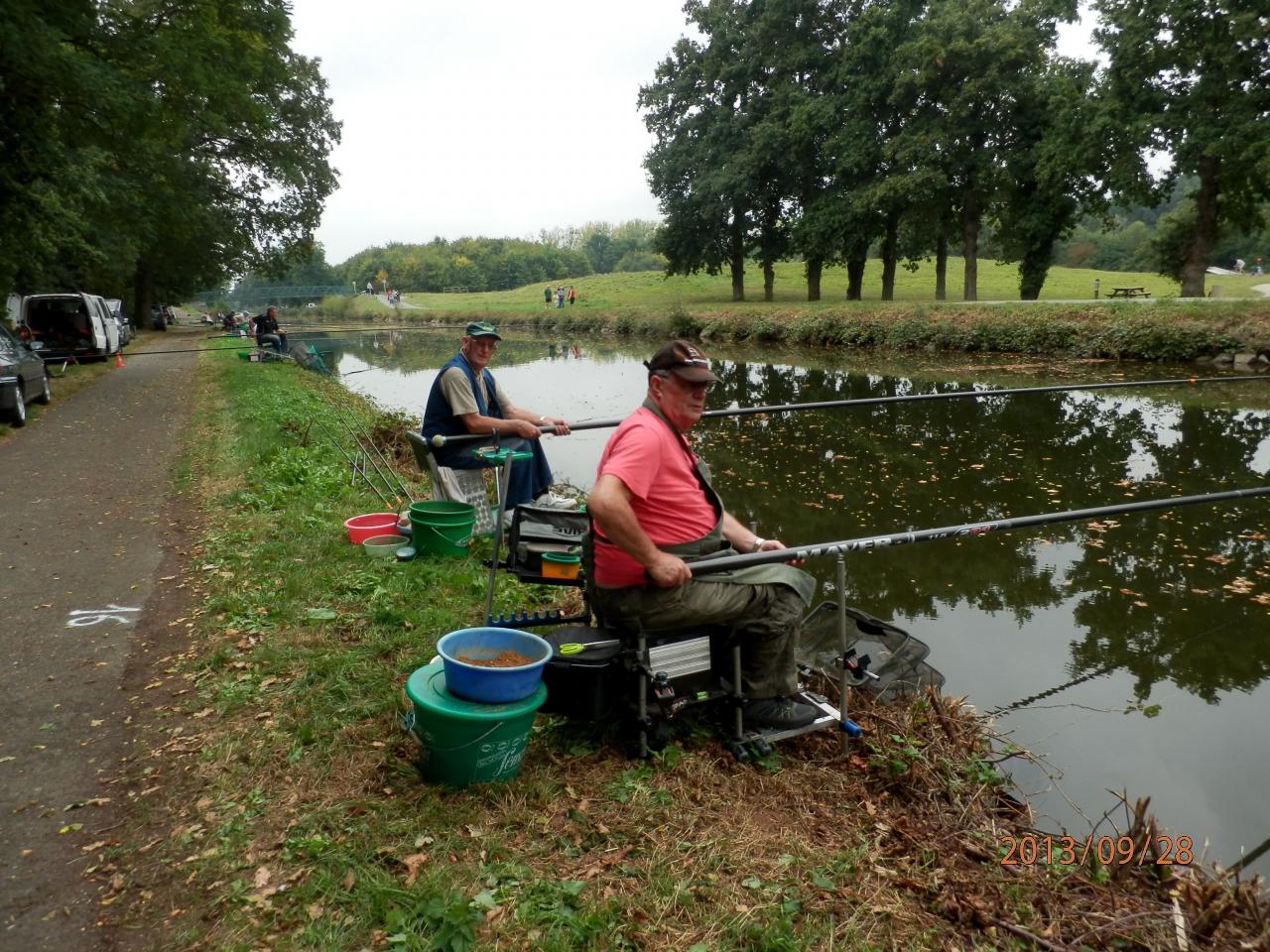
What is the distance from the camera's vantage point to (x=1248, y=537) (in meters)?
Result: 7.79

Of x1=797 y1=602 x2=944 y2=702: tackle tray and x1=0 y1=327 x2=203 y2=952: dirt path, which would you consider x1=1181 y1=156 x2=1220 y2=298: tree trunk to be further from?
x1=0 y1=327 x2=203 y2=952: dirt path

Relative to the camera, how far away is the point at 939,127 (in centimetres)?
3403

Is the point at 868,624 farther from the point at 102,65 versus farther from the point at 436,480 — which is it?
the point at 102,65

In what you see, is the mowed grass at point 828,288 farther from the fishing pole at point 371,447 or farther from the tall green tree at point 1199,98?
the fishing pole at point 371,447

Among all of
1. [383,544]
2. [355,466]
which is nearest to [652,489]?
[383,544]

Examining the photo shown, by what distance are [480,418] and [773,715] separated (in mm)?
3067

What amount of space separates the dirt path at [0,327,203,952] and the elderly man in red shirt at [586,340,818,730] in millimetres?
2114

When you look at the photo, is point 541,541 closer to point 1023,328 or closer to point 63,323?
point 1023,328

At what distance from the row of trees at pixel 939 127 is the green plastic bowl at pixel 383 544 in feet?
96.9

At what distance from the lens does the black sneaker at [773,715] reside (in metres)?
3.84

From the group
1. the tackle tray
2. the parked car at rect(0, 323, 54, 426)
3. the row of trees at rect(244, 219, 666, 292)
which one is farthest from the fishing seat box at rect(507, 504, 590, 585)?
the row of trees at rect(244, 219, 666, 292)

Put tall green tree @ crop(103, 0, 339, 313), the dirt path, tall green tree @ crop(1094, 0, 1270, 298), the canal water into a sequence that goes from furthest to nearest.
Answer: tall green tree @ crop(1094, 0, 1270, 298)
tall green tree @ crop(103, 0, 339, 313)
the canal water
the dirt path

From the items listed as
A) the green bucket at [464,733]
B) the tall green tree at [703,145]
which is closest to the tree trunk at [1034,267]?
the tall green tree at [703,145]
